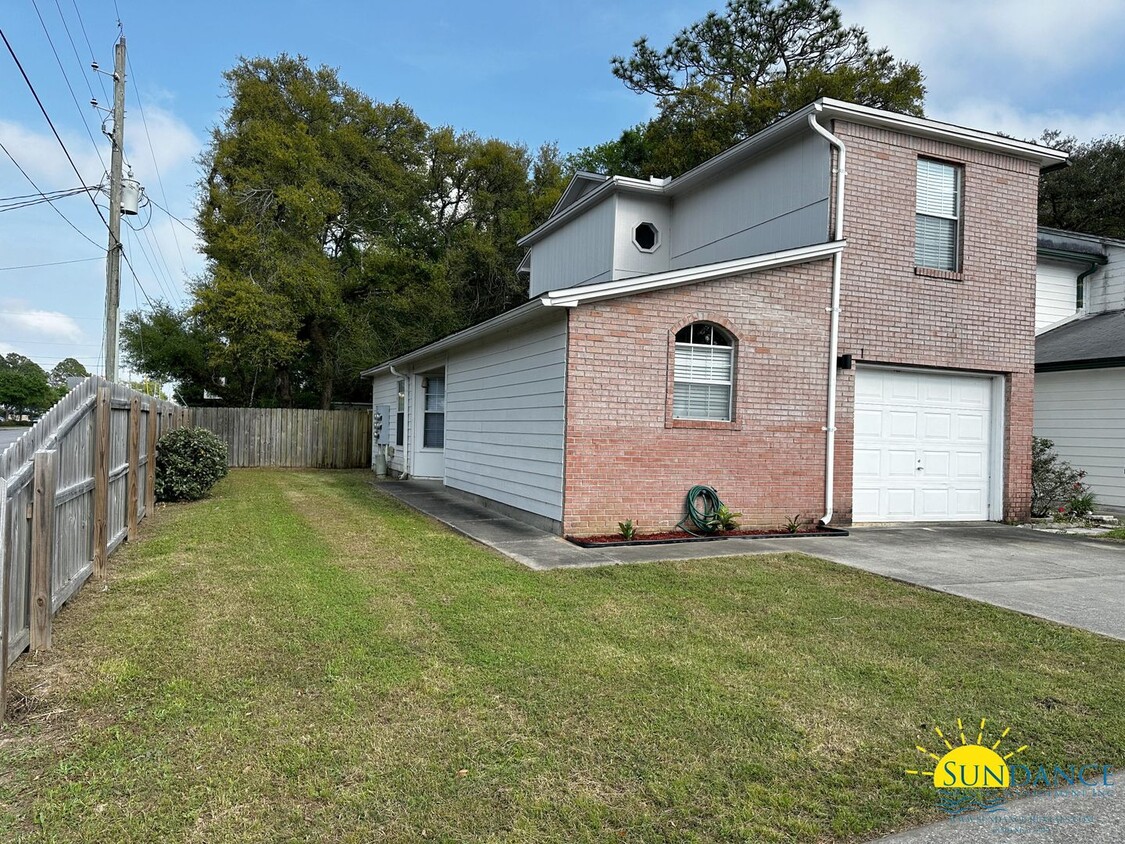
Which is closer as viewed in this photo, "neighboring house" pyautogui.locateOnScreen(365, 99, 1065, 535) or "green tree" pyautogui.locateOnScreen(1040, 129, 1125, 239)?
"neighboring house" pyautogui.locateOnScreen(365, 99, 1065, 535)

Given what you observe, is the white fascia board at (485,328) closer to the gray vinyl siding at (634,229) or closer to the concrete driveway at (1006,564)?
the gray vinyl siding at (634,229)

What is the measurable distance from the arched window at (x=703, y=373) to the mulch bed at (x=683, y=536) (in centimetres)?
155

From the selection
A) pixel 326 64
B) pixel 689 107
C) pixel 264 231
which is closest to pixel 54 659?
pixel 264 231

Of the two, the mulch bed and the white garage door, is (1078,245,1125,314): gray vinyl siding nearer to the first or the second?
the white garage door

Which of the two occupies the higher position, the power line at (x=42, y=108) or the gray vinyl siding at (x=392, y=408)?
the power line at (x=42, y=108)

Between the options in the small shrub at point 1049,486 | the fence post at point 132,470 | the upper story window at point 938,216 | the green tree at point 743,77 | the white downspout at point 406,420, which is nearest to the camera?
the fence post at point 132,470

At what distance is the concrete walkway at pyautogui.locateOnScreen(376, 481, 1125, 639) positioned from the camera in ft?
20.6

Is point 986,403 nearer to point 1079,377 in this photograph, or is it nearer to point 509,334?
point 1079,377

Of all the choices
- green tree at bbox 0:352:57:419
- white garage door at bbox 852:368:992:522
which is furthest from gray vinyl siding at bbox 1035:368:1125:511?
green tree at bbox 0:352:57:419

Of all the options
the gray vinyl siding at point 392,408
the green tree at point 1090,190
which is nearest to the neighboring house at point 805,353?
the gray vinyl siding at point 392,408

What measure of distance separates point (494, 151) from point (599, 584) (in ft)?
86.1

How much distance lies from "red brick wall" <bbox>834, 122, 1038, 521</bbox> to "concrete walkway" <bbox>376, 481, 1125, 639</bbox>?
4.41 feet

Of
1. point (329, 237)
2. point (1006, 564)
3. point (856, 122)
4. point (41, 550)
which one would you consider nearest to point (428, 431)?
point (856, 122)

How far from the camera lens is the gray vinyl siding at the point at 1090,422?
41.3ft
